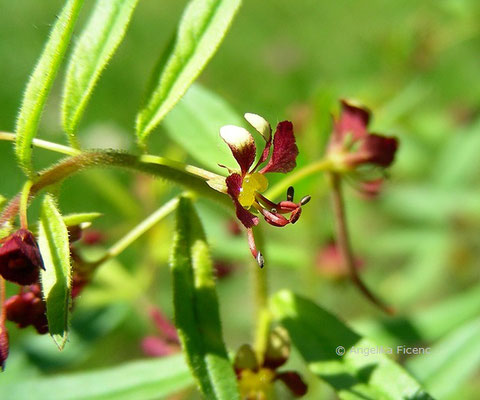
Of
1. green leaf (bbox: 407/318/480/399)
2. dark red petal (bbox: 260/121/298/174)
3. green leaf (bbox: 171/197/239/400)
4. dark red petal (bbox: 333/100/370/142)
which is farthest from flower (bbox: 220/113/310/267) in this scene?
green leaf (bbox: 407/318/480/399)

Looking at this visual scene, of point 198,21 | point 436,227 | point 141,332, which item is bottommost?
point 141,332

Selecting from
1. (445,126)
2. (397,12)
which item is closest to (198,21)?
(445,126)

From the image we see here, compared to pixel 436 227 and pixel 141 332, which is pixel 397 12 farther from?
pixel 141 332

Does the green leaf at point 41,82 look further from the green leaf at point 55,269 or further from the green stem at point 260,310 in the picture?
the green stem at point 260,310

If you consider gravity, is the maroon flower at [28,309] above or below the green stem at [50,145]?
below

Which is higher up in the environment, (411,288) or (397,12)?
(397,12)

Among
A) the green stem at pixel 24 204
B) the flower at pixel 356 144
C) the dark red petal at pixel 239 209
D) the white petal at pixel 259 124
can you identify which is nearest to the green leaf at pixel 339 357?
the flower at pixel 356 144

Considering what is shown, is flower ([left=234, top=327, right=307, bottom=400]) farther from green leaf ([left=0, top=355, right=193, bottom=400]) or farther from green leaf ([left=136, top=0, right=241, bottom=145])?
green leaf ([left=136, top=0, right=241, bottom=145])
